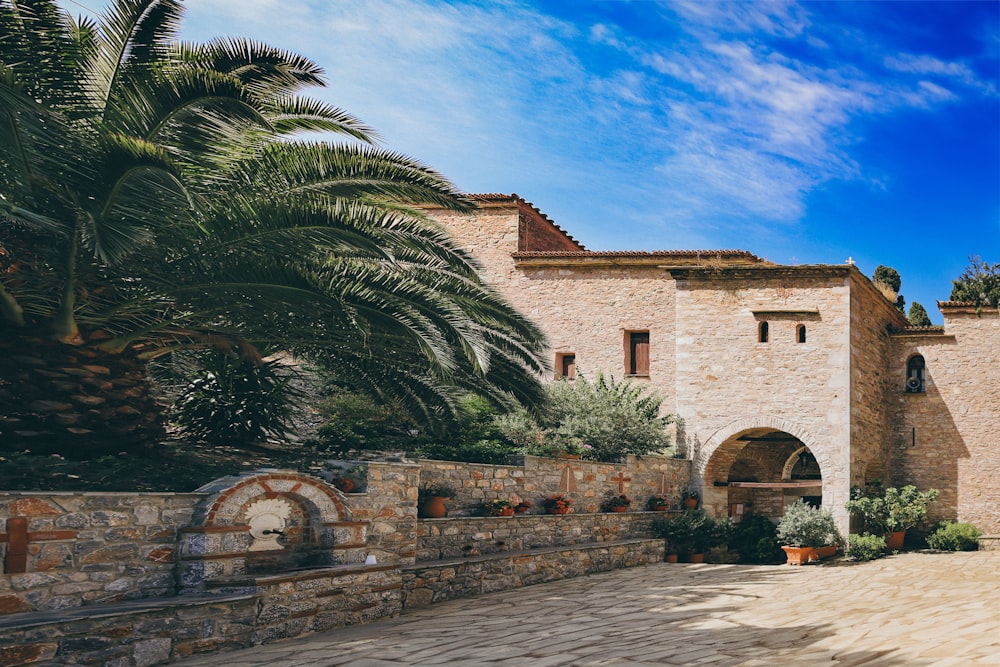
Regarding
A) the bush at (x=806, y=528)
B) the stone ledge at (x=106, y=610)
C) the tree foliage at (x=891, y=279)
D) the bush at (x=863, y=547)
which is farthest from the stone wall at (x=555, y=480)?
the tree foliage at (x=891, y=279)

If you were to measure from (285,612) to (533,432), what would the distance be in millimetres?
8581

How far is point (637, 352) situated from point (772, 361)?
3301 millimetres

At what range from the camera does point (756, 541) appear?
1725cm

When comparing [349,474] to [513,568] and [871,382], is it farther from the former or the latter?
[871,382]

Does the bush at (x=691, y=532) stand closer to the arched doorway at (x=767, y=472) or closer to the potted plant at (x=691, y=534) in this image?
the potted plant at (x=691, y=534)

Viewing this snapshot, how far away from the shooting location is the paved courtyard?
760 cm

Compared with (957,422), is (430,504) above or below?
below

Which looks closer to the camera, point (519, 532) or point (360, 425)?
point (519, 532)

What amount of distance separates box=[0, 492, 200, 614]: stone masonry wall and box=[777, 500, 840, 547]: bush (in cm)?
1186

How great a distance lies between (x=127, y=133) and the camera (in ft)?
27.3

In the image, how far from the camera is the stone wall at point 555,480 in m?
12.8

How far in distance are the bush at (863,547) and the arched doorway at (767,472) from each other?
2.30 meters

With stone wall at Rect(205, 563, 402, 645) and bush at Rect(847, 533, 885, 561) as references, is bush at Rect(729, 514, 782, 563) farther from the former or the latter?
stone wall at Rect(205, 563, 402, 645)

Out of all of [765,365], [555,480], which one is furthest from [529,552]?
[765,365]
